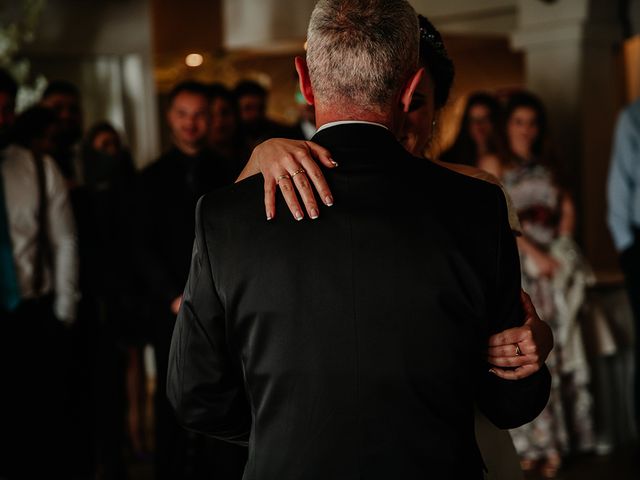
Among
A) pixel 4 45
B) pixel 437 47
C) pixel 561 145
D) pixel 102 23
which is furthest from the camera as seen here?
pixel 102 23

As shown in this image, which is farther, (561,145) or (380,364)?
(561,145)

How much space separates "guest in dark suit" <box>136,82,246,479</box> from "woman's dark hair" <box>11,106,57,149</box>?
0.56m

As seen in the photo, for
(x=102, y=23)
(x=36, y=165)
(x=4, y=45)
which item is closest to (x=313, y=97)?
(x=36, y=165)

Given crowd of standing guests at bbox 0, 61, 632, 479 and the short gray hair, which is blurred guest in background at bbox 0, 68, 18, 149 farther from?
the short gray hair

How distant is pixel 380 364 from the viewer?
1559 millimetres

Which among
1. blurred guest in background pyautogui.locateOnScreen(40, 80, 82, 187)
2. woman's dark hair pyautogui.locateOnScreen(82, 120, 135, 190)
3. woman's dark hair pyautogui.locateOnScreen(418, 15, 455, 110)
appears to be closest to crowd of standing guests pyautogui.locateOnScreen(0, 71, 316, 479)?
blurred guest in background pyautogui.locateOnScreen(40, 80, 82, 187)

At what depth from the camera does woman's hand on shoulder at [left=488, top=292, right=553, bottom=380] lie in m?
1.67

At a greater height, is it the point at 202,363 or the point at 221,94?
the point at 221,94

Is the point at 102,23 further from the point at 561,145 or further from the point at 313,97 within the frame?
the point at 313,97

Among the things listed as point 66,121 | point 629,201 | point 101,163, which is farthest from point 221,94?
point 629,201

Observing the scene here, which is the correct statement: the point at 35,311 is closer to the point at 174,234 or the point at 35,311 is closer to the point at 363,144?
the point at 174,234

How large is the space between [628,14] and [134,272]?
328cm

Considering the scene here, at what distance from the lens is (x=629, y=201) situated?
493 cm

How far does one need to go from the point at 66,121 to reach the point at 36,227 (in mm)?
1134
